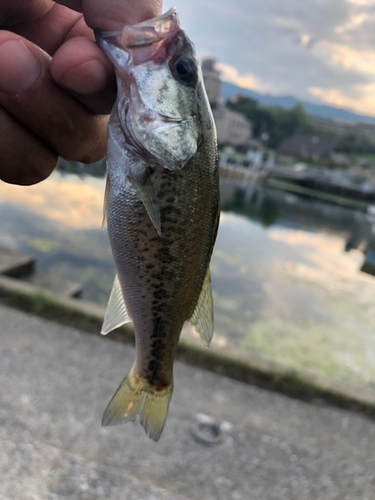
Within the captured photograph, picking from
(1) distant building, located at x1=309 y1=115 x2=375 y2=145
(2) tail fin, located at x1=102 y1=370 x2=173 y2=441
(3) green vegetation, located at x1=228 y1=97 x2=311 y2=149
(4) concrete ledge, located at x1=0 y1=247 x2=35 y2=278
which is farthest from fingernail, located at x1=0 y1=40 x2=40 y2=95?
(1) distant building, located at x1=309 y1=115 x2=375 y2=145

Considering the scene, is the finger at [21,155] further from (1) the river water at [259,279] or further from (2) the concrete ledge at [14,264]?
(2) the concrete ledge at [14,264]

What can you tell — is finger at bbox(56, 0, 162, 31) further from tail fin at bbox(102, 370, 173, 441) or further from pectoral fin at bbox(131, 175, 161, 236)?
tail fin at bbox(102, 370, 173, 441)

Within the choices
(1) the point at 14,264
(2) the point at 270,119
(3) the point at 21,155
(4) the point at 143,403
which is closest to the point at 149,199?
(3) the point at 21,155

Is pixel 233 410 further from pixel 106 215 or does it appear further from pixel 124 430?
pixel 106 215

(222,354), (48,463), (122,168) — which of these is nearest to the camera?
(122,168)

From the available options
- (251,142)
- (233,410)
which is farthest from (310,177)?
(233,410)

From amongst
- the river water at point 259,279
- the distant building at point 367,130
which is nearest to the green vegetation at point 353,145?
the distant building at point 367,130
